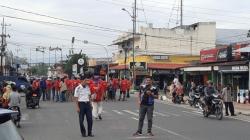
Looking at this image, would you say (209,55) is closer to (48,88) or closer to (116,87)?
→ (116,87)

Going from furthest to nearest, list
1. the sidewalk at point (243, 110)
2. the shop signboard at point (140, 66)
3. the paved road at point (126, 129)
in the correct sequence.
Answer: the shop signboard at point (140, 66), the sidewalk at point (243, 110), the paved road at point (126, 129)

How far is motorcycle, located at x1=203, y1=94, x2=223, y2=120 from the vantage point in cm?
2359

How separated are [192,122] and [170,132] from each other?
173 inches

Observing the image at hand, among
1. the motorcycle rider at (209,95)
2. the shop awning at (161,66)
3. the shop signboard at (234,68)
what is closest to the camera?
the motorcycle rider at (209,95)

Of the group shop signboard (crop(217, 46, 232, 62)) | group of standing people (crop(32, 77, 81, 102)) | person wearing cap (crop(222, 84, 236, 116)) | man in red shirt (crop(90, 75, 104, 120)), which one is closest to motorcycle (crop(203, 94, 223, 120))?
person wearing cap (crop(222, 84, 236, 116))

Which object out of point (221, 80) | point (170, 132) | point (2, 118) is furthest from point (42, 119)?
point (221, 80)

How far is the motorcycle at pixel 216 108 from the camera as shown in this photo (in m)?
→ 23.6

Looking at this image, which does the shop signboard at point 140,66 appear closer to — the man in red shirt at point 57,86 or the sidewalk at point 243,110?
the man in red shirt at point 57,86

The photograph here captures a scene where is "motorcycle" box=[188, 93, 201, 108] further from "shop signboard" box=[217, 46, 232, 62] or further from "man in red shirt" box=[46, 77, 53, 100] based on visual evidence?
"man in red shirt" box=[46, 77, 53, 100]

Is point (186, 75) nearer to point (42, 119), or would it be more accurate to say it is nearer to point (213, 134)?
point (42, 119)

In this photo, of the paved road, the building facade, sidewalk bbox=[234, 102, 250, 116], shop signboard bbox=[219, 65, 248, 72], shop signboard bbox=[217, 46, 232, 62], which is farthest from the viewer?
the building facade

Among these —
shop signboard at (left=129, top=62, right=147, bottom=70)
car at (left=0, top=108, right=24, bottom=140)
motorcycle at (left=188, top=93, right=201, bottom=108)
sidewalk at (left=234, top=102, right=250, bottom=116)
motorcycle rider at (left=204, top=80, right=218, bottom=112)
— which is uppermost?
shop signboard at (left=129, top=62, right=147, bottom=70)

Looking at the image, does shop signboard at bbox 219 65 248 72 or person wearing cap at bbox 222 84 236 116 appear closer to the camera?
person wearing cap at bbox 222 84 236 116

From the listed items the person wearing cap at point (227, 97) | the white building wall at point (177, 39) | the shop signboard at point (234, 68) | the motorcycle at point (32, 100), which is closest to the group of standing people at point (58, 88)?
the motorcycle at point (32, 100)
